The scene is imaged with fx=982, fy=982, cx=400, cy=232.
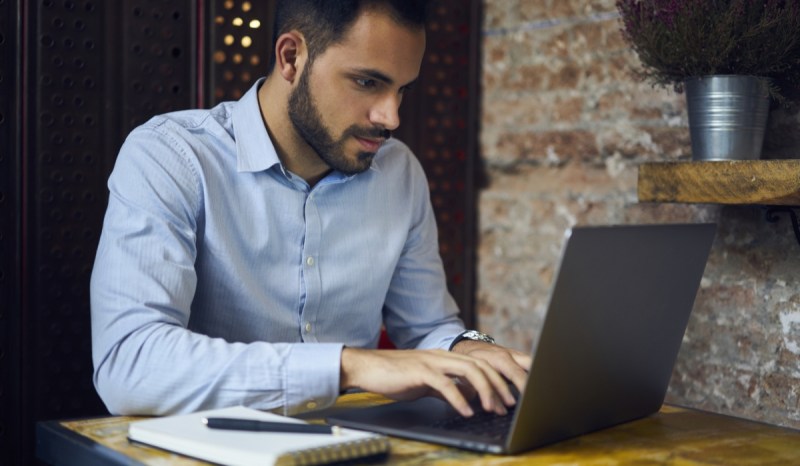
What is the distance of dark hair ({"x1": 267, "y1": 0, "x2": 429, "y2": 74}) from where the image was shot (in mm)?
1656

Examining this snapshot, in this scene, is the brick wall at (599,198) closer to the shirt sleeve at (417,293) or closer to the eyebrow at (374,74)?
the shirt sleeve at (417,293)

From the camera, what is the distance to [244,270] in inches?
64.9

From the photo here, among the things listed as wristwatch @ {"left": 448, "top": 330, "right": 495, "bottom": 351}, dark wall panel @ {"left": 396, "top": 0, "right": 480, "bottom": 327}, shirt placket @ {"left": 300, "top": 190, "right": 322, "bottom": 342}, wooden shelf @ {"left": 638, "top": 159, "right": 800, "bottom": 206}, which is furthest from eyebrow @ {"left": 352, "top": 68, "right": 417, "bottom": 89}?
dark wall panel @ {"left": 396, "top": 0, "right": 480, "bottom": 327}

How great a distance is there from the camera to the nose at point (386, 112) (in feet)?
5.47

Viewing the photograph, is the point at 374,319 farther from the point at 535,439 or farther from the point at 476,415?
the point at 535,439

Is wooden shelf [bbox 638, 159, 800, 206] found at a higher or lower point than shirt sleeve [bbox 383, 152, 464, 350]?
higher

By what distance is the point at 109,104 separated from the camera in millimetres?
2041

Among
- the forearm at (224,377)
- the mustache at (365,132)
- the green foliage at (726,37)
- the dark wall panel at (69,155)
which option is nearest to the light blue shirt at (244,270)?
the forearm at (224,377)

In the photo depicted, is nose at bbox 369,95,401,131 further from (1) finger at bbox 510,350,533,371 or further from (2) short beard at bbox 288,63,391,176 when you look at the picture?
(1) finger at bbox 510,350,533,371

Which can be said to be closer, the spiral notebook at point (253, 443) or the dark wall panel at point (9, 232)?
the spiral notebook at point (253, 443)

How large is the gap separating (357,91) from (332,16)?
135 millimetres

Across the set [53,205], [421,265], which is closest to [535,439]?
[421,265]

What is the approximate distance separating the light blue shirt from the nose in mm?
163

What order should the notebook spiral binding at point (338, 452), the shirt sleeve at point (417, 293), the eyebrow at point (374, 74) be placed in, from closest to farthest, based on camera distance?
the notebook spiral binding at point (338, 452) < the eyebrow at point (374, 74) < the shirt sleeve at point (417, 293)
